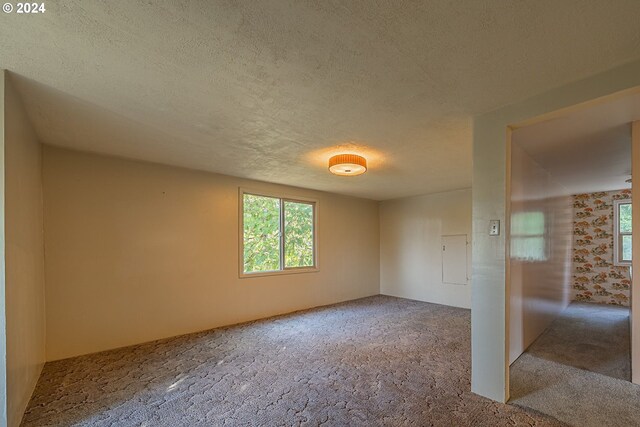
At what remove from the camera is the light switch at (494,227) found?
2223mm

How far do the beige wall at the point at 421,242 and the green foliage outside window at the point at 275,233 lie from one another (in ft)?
6.95

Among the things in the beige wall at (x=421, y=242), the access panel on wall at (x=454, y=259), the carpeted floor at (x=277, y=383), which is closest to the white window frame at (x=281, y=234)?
the carpeted floor at (x=277, y=383)

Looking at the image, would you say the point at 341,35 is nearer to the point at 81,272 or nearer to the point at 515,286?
the point at 515,286

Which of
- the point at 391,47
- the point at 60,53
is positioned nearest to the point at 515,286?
the point at 391,47

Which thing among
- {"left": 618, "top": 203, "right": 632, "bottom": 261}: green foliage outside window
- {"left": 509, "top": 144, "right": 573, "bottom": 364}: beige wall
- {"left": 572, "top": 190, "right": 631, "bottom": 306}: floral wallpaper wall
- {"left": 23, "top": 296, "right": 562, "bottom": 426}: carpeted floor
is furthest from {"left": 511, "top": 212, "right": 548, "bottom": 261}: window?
{"left": 618, "top": 203, "right": 632, "bottom": 261}: green foliage outside window

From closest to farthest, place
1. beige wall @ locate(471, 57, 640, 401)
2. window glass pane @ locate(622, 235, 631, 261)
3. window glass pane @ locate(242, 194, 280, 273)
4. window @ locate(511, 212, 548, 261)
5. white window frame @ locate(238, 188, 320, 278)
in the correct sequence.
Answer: beige wall @ locate(471, 57, 640, 401), window @ locate(511, 212, 548, 261), white window frame @ locate(238, 188, 320, 278), window glass pane @ locate(242, 194, 280, 273), window glass pane @ locate(622, 235, 631, 261)

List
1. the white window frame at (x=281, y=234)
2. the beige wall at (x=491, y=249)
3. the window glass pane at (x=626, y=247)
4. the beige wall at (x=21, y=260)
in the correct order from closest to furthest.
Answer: the beige wall at (x=21, y=260), the beige wall at (x=491, y=249), the white window frame at (x=281, y=234), the window glass pane at (x=626, y=247)

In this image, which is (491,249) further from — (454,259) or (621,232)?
(621,232)

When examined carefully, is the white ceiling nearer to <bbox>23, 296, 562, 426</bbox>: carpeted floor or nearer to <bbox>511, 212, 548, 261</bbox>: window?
<bbox>511, 212, 548, 261</bbox>: window

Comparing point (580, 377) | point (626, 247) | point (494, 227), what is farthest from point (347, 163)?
point (626, 247)

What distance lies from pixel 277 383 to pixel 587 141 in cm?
378

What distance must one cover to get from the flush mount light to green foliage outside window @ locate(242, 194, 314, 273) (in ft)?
6.52

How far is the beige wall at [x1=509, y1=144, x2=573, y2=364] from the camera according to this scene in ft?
9.58

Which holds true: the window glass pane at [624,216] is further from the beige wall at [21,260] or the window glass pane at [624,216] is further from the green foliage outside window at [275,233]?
the beige wall at [21,260]
